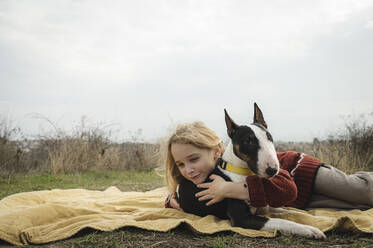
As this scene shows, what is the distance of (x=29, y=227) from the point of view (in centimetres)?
277

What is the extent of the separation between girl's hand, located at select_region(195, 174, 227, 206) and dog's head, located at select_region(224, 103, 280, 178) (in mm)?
274

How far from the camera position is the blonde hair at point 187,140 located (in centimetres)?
289

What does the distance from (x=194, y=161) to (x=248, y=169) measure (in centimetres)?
53

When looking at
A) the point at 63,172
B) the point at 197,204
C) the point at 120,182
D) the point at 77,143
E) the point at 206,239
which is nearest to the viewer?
the point at 206,239

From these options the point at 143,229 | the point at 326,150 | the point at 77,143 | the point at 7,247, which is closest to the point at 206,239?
the point at 143,229

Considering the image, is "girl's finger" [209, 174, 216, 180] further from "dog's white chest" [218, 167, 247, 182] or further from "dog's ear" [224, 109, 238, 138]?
"dog's ear" [224, 109, 238, 138]

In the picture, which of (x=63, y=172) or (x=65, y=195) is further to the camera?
(x=63, y=172)

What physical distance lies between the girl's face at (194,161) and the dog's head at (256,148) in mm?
426

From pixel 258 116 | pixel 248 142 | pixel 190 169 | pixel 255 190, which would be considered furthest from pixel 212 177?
pixel 258 116

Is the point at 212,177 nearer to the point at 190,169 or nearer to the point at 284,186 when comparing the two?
the point at 190,169

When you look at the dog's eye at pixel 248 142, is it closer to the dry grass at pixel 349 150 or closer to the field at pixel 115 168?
the field at pixel 115 168

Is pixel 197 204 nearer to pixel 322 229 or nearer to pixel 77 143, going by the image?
pixel 322 229

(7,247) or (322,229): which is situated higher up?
(322,229)

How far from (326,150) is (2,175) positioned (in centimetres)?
780
